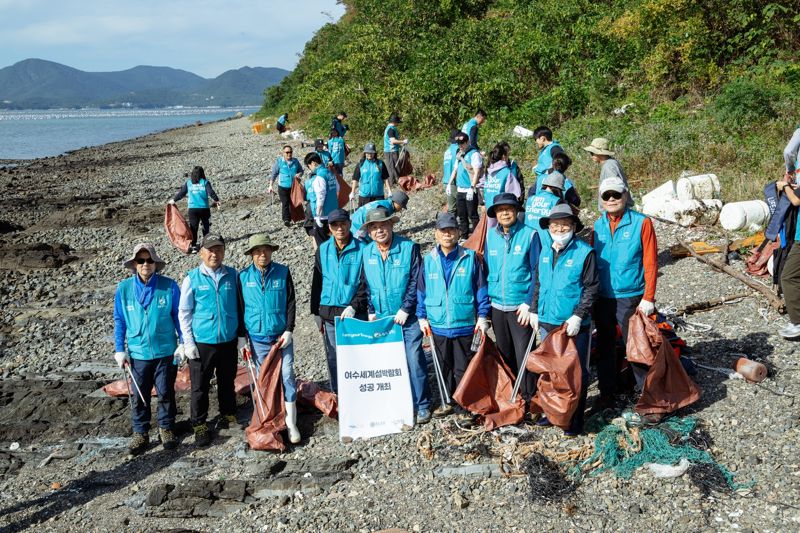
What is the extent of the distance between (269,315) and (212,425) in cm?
143

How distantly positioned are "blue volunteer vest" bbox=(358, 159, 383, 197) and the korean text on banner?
242 inches

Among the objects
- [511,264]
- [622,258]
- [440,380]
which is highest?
[622,258]

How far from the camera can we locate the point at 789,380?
618 cm

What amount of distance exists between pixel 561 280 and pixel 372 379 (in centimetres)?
190

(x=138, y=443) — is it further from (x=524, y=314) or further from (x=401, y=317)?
(x=524, y=314)

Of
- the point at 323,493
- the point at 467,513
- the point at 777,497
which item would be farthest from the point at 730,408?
the point at 323,493

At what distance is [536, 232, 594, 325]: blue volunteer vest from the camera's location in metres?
5.60

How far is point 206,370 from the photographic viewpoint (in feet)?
21.6

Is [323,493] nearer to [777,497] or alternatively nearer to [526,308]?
[526,308]

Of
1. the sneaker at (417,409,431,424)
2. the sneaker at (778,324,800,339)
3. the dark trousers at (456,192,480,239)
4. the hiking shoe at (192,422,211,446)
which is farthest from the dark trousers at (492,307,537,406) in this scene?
the dark trousers at (456,192,480,239)

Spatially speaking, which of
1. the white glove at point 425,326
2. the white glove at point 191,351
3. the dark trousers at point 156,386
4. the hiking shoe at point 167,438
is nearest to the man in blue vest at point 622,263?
the white glove at point 425,326

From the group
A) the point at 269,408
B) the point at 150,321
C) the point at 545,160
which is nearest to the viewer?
the point at 269,408

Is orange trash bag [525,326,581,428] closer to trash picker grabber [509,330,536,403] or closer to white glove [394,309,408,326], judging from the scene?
trash picker grabber [509,330,536,403]

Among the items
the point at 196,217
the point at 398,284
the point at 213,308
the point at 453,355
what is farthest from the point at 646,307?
the point at 196,217
